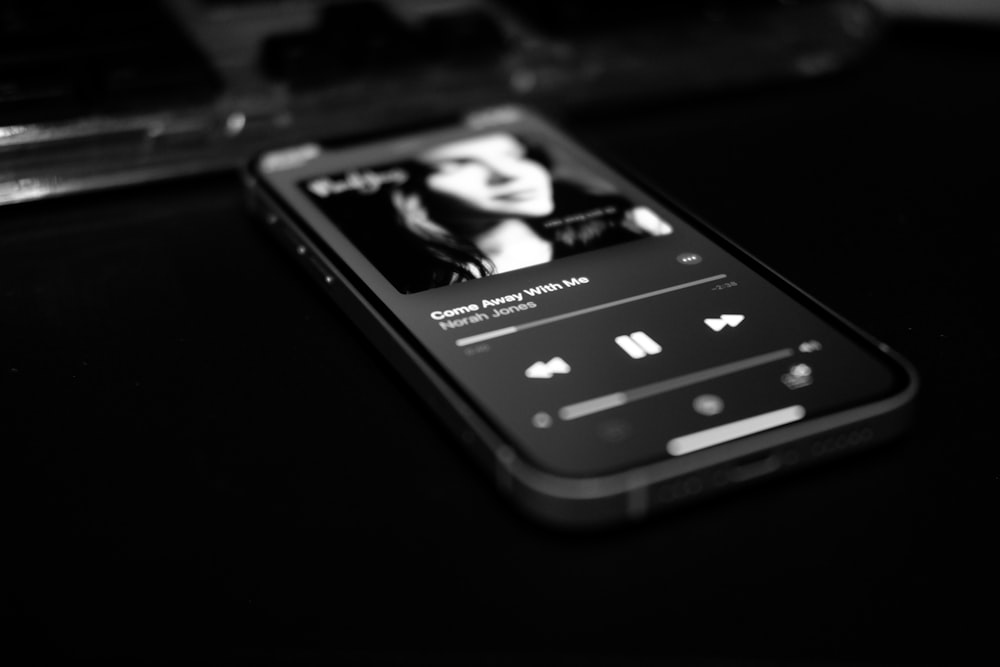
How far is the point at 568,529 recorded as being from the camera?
351 mm

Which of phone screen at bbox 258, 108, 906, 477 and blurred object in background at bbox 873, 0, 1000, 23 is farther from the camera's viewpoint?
blurred object in background at bbox 873, 0, 1000, 23

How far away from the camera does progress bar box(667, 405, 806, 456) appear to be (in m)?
0.36

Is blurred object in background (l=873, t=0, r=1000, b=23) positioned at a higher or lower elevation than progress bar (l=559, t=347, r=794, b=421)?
higher

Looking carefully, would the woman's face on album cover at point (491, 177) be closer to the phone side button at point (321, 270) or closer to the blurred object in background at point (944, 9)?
the phone side button at point (321, 270)

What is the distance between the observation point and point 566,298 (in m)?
0.44

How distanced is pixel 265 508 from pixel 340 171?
196mm

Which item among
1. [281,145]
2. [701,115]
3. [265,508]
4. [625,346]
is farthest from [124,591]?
[701,115]

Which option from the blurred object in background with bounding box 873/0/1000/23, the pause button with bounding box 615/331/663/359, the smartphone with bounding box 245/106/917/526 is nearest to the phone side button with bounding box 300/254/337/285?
the smartphone with bounding box 245/106/917/526

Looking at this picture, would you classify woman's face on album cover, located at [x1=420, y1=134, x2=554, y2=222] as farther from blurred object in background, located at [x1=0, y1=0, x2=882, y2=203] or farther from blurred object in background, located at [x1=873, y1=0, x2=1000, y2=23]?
blurred object in background, located at [x1=873, y1=0, x2=1000, y2=23]

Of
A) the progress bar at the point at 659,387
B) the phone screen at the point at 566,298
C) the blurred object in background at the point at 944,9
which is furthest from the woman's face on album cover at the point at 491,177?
the blurred object in background at the point at 944,9

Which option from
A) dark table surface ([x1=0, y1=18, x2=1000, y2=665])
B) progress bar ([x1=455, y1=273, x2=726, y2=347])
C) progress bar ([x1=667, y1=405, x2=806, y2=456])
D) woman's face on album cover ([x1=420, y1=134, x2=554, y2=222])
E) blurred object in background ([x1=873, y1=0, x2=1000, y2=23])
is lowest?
dark table surface ([x1=0, y1=18, x2=1000, y2=665])

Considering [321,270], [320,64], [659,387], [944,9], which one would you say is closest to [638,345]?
[659,387]

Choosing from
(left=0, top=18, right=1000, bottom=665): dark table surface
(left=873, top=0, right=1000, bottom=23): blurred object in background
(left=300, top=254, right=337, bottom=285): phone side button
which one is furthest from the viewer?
(left=873, top=0, right=1000, bottom=23): blurred object in background

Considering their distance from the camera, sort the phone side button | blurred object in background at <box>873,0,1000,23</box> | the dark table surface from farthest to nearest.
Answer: blurred object in background at <box>873,0,1000,23</box> < the phone side button < the dark table surface
